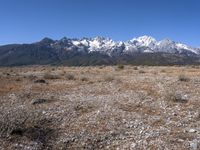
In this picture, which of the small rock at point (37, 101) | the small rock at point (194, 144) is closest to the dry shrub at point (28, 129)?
the small rock at point (37, 101)

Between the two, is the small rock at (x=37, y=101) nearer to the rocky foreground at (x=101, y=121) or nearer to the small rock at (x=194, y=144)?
the rocky foreground at (x=101, y=121)

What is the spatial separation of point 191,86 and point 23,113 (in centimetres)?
1731

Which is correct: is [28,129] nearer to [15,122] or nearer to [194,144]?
[15,122]

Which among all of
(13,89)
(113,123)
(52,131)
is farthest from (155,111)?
(13,89)

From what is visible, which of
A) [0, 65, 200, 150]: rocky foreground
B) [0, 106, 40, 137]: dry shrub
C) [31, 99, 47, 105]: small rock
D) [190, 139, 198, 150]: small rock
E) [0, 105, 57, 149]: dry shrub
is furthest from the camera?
[31, 99, 47, 105]: small rock

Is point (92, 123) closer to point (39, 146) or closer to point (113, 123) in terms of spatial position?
point (113, 123)

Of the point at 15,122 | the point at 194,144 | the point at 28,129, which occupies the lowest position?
the point at 194,144

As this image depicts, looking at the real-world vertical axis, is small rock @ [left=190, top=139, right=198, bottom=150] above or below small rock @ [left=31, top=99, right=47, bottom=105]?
below

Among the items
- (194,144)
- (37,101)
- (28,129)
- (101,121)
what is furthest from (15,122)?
(194,144)

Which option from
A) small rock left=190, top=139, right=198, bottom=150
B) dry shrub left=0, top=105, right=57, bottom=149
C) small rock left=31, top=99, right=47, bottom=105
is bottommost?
→ small rock left=190, top=139, right=198, bottom=150

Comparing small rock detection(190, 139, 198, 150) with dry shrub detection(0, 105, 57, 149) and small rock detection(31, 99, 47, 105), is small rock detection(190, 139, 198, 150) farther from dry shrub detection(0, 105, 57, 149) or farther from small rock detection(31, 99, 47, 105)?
small rock detection(31, 99, 47, 105)

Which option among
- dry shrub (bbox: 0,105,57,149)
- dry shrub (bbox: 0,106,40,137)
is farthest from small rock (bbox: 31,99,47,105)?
dry shrub (bbox: 0,105,57,149)

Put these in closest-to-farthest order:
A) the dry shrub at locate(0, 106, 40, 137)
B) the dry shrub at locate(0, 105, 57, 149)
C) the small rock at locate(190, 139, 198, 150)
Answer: the small rock at locate(190, 139, 198, 150), the dry shrub at locate(0, 105, 57, 149), the dry shrub at locate(0, 106, 40, 137)

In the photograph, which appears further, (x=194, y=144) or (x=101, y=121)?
(x=101, y=121)
